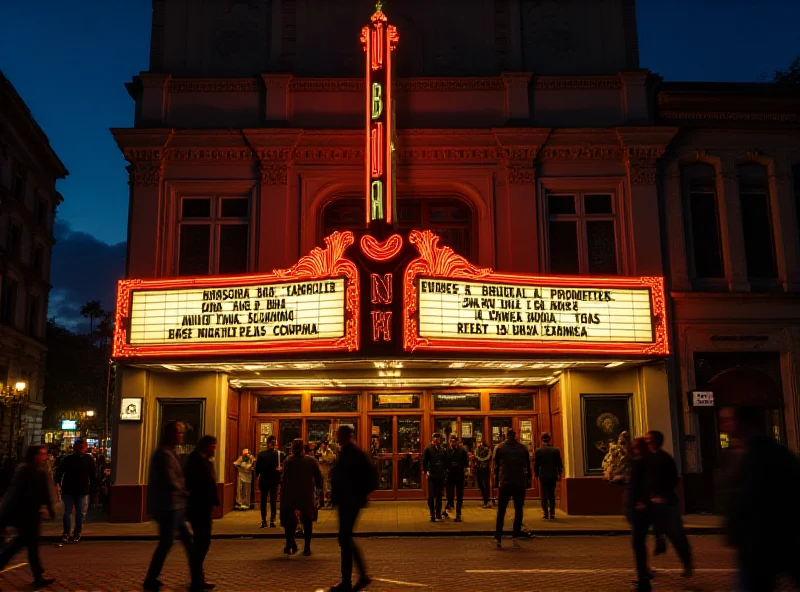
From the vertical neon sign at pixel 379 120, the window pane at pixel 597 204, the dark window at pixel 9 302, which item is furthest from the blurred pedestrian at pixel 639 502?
the dark window at pixel 9 302

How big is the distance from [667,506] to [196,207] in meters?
13.9

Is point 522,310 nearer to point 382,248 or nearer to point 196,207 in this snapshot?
point 382,248

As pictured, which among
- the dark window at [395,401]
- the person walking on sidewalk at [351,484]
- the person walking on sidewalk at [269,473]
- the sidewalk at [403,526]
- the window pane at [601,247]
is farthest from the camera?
the dark window at [395,401]

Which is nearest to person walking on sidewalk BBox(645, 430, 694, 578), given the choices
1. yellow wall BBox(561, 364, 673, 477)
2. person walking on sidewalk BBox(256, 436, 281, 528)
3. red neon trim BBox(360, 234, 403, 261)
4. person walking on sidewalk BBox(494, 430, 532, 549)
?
person walking on sidewalk BBox(494, 430, 532, 549)

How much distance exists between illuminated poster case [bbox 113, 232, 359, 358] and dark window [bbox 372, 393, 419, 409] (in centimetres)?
570

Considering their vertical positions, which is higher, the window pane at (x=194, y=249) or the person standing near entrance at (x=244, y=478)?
the window pane at (x=194, y=249)

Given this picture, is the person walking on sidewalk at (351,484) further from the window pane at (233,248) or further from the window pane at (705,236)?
Answer: the window pane at (705,236)

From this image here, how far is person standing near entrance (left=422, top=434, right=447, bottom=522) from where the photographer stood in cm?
1625

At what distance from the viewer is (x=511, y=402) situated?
20672 mm

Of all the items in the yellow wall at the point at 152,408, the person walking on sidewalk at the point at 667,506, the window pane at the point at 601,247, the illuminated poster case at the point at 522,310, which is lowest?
the person walking on sidewalk at the point at 667,506

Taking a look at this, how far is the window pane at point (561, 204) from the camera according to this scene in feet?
63.6

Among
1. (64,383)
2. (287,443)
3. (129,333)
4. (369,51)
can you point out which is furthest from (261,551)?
(64,383)

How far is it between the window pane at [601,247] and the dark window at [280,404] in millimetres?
8211

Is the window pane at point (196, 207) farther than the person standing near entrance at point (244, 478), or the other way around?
the window pane at point (196, 207)
